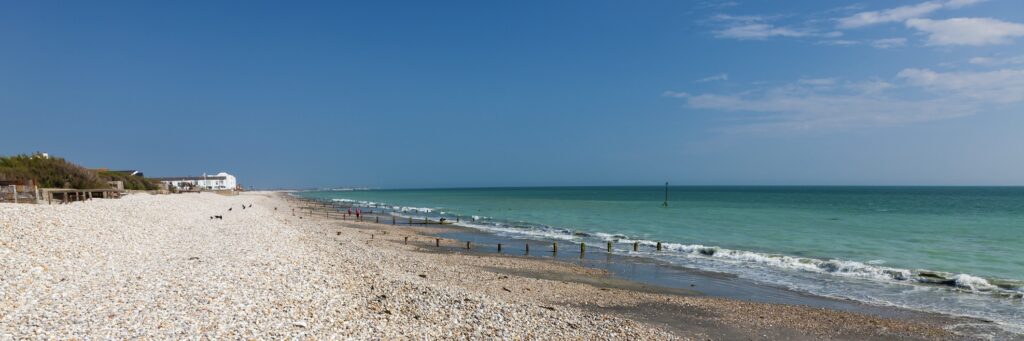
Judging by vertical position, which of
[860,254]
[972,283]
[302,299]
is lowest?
[860,254]

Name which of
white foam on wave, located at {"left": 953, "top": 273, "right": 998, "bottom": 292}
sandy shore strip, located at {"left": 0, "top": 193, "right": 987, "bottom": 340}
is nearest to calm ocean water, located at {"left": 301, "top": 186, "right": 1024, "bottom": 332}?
white foam on wave, located at {"left": 953, "top": 273, "right": 998, "bottom": 292}

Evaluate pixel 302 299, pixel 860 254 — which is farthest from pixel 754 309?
pixel 860 254

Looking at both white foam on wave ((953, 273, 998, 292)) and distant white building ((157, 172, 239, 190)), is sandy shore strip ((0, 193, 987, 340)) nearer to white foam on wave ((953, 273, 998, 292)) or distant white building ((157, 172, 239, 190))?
white foam on wave ((953, 273, 998, 292))

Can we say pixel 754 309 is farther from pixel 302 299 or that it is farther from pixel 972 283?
pixel 302 299

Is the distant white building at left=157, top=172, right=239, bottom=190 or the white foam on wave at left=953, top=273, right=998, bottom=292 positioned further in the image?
the distant white building at left=157, top=172, right=239, bottom=190

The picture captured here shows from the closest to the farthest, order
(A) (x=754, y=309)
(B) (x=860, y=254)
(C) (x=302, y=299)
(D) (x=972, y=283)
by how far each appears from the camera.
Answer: (C) (x=302, y=299) → (A) (x=754, y=309) → (D) (x=972, y=283) → (B) (x=860, y=254)

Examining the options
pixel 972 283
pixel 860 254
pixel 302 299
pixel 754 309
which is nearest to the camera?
pixel 302 299

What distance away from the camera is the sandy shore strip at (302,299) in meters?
8.50

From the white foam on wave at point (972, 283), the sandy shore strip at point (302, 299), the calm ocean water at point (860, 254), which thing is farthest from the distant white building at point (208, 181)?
the white foam on wave at point (972, 283)

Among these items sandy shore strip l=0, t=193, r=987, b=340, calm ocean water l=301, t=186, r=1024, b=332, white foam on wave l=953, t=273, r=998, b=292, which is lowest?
calm ocean water l=301, t=186, r=1024, b=332

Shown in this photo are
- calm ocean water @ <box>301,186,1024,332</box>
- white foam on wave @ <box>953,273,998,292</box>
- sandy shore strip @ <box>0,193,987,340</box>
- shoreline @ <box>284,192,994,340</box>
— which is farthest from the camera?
white foam on wave @ <box>953,273,998,292</box>

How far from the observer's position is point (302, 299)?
10359mm

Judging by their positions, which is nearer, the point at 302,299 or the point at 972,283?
the point at 302,299

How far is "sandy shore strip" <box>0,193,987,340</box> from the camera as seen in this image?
8500mm
